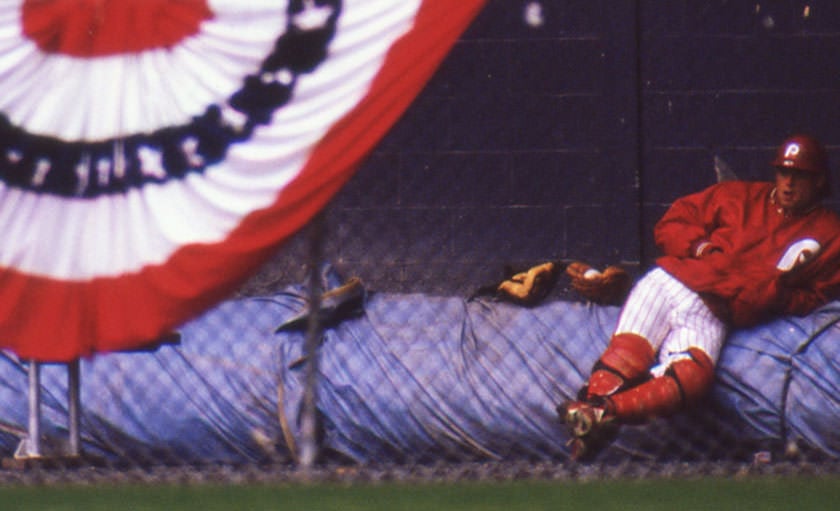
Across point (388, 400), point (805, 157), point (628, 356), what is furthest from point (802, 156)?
point (388, 400)

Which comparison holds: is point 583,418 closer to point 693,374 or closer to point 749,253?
point 693,374

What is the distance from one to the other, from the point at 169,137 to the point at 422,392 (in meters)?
1.63

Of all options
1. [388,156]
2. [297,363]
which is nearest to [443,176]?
[388,156]

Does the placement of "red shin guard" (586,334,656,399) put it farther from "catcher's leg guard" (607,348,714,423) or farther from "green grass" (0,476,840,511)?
"green grass" (0,476,840,511)

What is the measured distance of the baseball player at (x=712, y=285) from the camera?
6582 mm

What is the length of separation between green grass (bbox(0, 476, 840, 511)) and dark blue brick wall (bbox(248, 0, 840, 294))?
2.27 meters

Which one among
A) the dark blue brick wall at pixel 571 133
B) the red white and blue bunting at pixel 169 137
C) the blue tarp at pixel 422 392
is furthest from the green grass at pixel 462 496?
the dark blue brick wall at pixel 571 133

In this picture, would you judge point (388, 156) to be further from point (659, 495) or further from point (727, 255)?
point (659, 495)

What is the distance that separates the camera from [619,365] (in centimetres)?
663

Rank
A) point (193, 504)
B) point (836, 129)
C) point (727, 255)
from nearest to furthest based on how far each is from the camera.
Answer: point (193, 504) → point (727, 255) → point (836, 129)

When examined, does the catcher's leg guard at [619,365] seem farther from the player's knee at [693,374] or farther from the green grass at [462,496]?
the green grass at [462,496]

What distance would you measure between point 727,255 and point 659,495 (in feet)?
4.98

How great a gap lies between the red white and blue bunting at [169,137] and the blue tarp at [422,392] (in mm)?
1263

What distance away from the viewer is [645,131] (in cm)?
811
